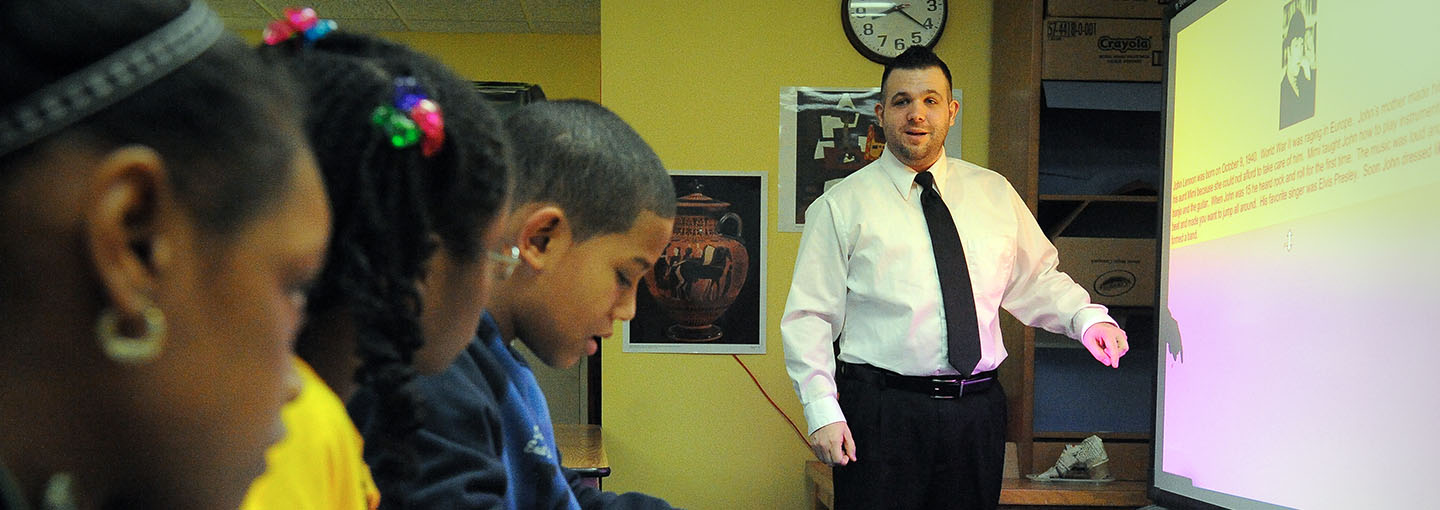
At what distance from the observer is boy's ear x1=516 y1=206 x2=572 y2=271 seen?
114 cm

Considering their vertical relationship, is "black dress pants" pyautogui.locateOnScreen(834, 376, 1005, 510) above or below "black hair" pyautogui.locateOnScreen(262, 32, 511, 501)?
below

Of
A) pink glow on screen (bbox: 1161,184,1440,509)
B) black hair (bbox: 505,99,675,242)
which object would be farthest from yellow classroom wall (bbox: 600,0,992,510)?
black hair (bbox: 505,99,675,242)

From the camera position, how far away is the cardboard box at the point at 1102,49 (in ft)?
9.80

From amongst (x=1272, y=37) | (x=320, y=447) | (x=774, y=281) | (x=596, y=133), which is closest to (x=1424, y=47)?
(x=1272, y=37)

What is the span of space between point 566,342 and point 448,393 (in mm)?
256

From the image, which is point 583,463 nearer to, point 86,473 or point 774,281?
point 774,281

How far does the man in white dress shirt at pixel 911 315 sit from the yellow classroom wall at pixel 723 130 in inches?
32.0

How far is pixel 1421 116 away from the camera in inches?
54.2

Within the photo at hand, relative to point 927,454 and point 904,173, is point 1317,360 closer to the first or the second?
point 927,454

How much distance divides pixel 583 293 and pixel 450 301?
47cm

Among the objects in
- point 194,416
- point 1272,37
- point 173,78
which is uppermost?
point 1272,37

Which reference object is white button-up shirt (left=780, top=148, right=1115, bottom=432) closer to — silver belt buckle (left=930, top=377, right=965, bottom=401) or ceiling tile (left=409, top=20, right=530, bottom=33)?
silver belt buckle (left=930, top=377, right=965, bottom=401)

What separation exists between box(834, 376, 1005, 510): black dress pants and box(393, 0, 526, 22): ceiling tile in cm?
272

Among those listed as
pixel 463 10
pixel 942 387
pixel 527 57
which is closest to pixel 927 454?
pixel 942 387
